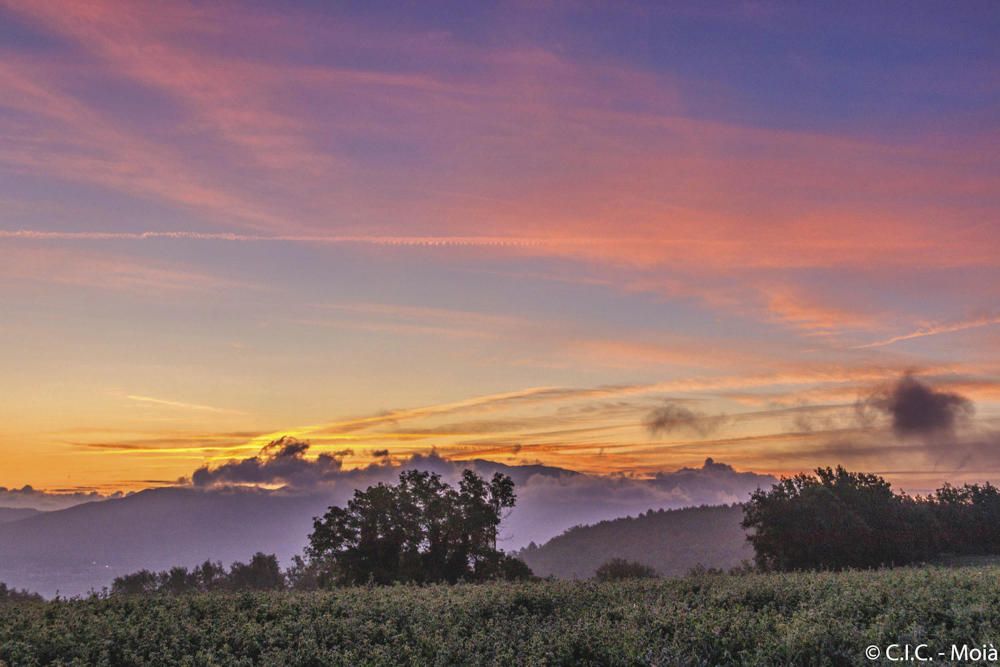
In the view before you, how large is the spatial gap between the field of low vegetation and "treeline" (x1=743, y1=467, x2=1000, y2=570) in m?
34.8

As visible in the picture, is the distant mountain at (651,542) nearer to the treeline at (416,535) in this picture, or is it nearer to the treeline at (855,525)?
the treeline at (855,525)

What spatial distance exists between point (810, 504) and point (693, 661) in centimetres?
4340

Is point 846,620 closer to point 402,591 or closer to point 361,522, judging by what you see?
point 402,591

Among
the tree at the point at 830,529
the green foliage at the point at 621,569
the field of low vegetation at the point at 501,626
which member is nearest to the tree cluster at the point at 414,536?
the green foliage at the point at 621,569

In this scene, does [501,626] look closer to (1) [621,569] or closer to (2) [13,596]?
(2) [13,596]

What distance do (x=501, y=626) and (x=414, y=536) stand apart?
102ft

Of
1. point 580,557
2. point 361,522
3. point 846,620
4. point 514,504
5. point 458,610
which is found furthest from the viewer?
point 580,557

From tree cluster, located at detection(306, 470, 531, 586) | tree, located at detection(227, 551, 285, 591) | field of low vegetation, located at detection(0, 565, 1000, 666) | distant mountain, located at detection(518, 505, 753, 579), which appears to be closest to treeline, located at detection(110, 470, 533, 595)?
tree cluster, located at detection(306, 470, 531, 586)

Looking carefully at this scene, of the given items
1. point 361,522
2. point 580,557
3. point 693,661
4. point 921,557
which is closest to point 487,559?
point 361,522

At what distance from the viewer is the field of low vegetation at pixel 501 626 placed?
12797mm

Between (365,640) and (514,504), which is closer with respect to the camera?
(365,640)

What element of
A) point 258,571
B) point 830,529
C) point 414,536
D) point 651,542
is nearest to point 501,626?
point 414,536

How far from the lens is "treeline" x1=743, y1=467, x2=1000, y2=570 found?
5066cm

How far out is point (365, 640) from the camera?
44.3ft
